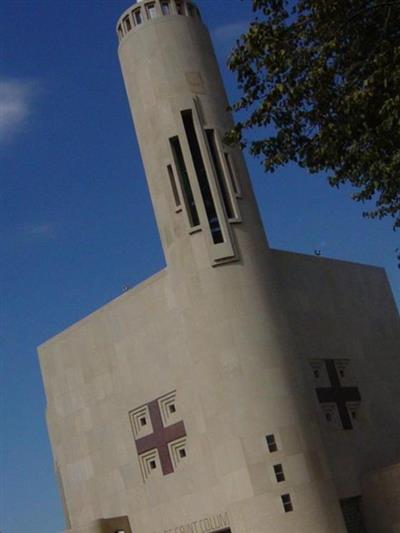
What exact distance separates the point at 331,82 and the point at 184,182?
10411mm

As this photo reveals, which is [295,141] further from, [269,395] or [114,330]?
[114,330]

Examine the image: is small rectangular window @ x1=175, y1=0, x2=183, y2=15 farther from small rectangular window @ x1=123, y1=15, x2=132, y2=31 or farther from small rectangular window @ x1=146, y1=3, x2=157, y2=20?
small rectangular window @ x1=123, y1=15, x2=132, y2=31

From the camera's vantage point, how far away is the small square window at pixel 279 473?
83.2 ft

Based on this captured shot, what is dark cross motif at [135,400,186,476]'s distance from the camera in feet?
93.7

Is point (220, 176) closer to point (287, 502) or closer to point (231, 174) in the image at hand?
point (231, 174)

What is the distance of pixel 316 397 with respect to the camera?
92.9 feet

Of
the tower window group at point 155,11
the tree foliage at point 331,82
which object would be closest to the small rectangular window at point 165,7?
the tower window group at point 155,11

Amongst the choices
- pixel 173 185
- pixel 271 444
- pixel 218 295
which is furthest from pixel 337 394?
pixel 173 185

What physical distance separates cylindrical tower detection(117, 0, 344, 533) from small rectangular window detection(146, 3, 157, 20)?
0.04m

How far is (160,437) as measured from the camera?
95.6ft

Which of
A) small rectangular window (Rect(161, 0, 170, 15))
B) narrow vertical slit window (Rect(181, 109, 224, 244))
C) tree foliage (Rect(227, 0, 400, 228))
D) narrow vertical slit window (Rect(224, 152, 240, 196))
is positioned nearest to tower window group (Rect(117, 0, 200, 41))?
small rectangular window (Rect(161, 0, 170, 15))

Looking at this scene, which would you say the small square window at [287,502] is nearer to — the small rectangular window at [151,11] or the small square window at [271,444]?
the small square window at [271,444]

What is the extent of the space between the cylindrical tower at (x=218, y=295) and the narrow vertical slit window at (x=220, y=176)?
3cm

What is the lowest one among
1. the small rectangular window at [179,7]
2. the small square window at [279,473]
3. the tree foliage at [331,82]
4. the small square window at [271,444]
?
the small square window at [279,473]
